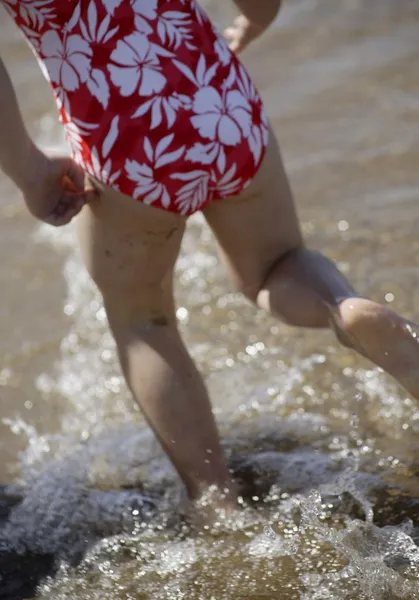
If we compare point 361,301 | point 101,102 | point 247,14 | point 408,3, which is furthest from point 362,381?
point 408,3

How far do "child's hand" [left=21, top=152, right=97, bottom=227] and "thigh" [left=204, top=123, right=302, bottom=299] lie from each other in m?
0.29

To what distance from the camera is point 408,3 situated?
4805mm

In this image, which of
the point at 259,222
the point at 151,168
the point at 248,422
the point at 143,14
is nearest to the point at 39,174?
the point at 151,168

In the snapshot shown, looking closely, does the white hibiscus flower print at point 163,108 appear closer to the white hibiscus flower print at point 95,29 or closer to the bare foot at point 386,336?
the white hibiscus flower print at point 95,29

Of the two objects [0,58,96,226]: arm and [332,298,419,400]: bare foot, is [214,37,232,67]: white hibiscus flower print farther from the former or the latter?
[332,298,419,400]: bare foot

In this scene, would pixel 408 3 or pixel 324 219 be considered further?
pixel 408 3

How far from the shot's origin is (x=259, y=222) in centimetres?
199

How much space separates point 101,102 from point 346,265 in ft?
4.77

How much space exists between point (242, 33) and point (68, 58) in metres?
0.57

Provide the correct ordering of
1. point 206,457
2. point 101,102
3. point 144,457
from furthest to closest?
point 144,457 < point 206,457 < point 101,102

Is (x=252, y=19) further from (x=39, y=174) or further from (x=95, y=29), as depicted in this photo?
(x=39, y=174)

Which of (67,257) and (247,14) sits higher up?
(247,14)

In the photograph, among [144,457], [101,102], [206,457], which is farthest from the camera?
[144,457]

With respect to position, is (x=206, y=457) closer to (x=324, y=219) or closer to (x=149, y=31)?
(x=149, y=31)
